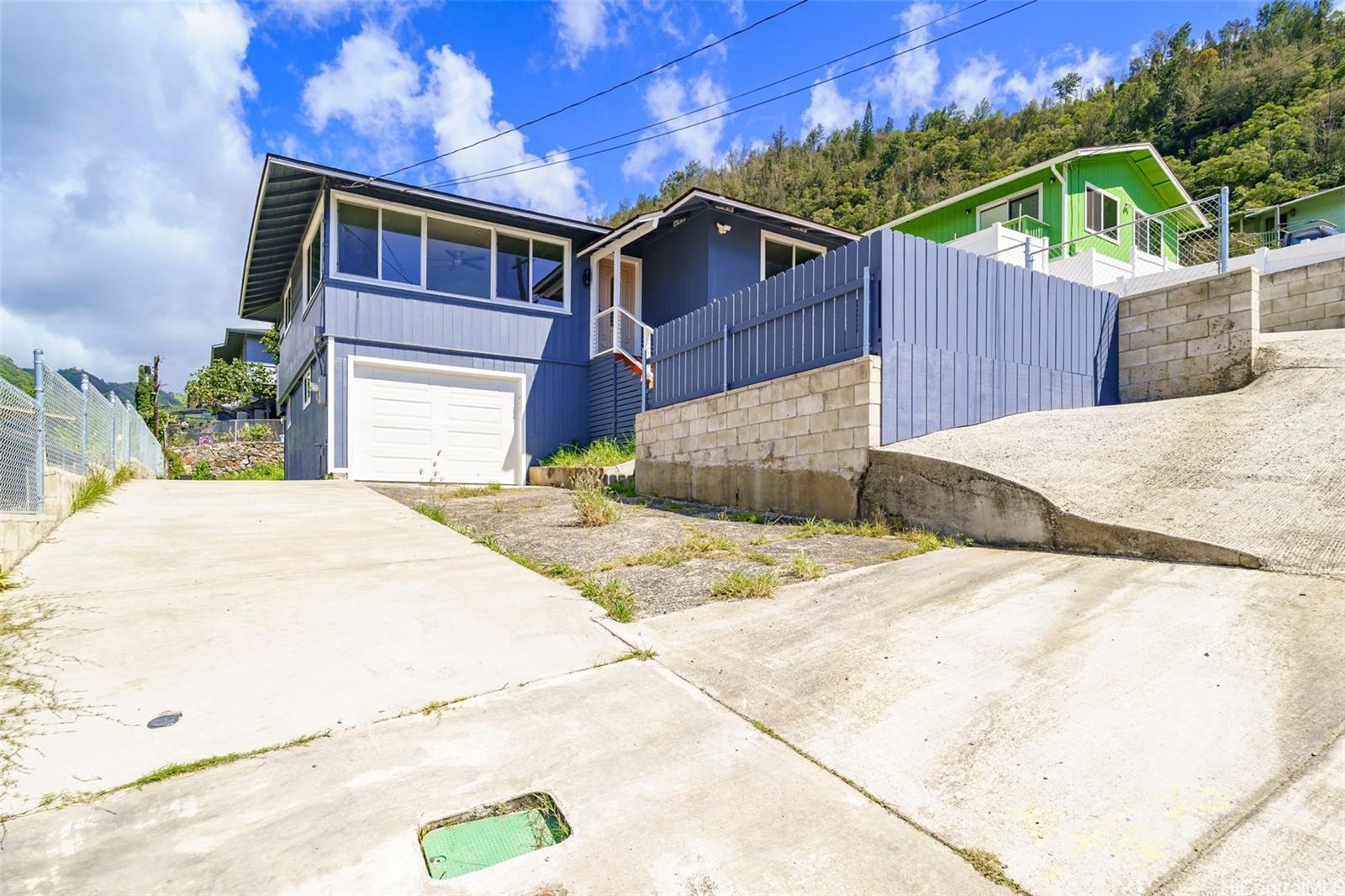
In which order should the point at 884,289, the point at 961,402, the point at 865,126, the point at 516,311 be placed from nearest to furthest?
1. the point at 884,289
2. the point at 961,402
3. the point at 516,311
4. the point at 865,126

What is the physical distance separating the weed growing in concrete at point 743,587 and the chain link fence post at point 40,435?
16.6 feet

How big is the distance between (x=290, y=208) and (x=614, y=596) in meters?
12.6

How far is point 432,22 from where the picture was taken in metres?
12.1

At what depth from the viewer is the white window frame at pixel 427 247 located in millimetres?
11836

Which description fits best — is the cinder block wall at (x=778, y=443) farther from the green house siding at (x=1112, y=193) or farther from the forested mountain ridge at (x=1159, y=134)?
the forested mountain ridge at (x=1159, y=134)

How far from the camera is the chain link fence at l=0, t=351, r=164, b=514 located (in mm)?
4410

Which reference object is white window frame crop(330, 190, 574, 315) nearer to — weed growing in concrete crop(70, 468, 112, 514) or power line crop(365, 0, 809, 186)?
power line crop(365, 0, 809, 186)

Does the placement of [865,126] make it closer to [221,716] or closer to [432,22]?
[432,22]

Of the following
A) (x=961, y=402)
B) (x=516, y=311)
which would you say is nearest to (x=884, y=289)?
(x=961, y=402)

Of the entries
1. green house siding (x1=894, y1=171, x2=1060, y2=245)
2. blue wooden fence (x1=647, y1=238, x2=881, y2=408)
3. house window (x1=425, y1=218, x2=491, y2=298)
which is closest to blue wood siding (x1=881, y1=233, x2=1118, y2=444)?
blue wooden fence (x1=647, y1=238, x2=881, y2=408)

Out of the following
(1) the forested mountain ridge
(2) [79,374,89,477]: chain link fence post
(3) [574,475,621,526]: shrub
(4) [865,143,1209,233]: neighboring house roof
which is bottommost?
(3) [574,475,621,526]: shrub

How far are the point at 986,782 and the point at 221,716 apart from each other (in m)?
2.74

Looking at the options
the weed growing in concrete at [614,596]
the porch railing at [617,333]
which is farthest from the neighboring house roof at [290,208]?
the weed growing in concrete at [614,596]

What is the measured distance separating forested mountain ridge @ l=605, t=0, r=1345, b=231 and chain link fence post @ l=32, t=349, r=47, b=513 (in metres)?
21.6
